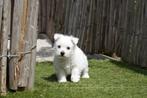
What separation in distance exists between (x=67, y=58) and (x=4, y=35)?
1657 millimetres

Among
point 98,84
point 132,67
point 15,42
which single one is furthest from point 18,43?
point 132,67

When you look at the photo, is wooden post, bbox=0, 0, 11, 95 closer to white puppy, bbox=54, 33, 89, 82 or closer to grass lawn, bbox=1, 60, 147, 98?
grass lawn, bbox=1, 60, 147, 98

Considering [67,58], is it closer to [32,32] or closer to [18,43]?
[32,32]

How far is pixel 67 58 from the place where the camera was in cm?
929

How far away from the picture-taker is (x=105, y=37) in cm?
1264

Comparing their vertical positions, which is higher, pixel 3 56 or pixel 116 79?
pixel 3 56

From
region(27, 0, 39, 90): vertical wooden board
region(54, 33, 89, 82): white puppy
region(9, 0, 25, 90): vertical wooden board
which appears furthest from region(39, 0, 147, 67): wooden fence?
region(9, 0, 25, 90): vertical wooden board

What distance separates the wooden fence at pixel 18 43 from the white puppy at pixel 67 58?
912 millimetres

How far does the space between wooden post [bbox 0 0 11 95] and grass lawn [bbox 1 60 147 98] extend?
0.81 feet

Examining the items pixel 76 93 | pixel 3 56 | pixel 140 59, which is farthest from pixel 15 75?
pixel 140 59

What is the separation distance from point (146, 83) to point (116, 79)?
23.0 inches

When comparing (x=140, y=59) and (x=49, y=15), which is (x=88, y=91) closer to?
(x=140, y=59)

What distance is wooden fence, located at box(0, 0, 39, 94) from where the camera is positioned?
796 cm

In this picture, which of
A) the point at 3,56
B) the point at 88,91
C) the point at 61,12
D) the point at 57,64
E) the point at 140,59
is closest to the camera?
the point at 3,56
